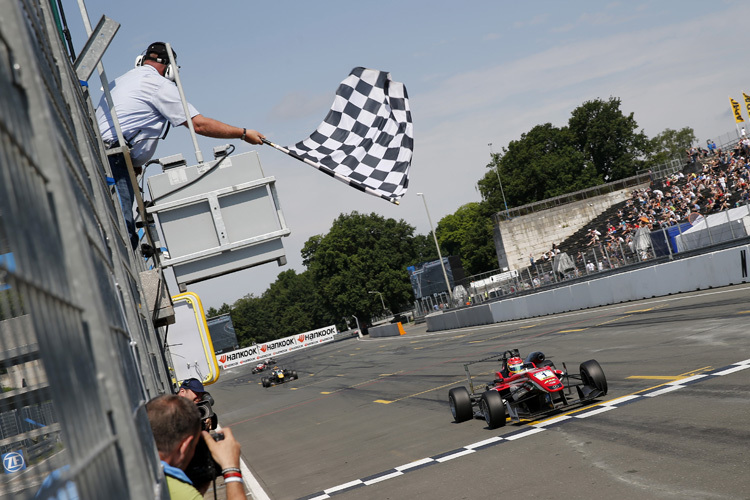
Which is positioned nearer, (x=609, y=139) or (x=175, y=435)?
(x=175, y=435)

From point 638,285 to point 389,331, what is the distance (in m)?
37.7

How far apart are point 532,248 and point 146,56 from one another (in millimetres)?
57947

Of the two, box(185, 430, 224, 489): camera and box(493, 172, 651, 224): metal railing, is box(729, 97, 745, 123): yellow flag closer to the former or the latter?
box(493, 172, 651, 224): metal railing

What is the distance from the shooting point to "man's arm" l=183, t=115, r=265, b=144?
7.14 metres

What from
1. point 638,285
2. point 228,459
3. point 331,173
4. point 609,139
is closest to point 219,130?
point 331,173

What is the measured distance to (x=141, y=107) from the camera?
6527mm

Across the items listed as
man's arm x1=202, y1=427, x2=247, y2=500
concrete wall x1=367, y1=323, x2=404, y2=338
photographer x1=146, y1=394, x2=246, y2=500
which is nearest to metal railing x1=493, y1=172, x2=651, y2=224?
concrete wall x1=367, y1=323, x2=404, y2=338

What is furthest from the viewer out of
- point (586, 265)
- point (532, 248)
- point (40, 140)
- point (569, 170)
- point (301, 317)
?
point (301, 317)

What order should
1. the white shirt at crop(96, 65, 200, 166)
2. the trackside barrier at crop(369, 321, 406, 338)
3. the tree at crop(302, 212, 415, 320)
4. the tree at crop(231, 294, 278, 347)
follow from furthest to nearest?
the tree at crop(231, 294, 278, 347)
the tree at crop(302, 212, 415, 320)
the trackside barrier at crop(369, 321, 406, 338)
the white shirt at crop(96, 65, 200, 166)

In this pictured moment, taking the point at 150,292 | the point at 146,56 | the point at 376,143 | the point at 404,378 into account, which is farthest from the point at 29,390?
the point at 404,378

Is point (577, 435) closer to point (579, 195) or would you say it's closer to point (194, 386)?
point (194, 386)

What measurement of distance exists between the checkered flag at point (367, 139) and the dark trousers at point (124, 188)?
1645 mm

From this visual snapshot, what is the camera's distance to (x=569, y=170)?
80.9m

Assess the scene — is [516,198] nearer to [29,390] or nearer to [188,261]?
[188,261]
